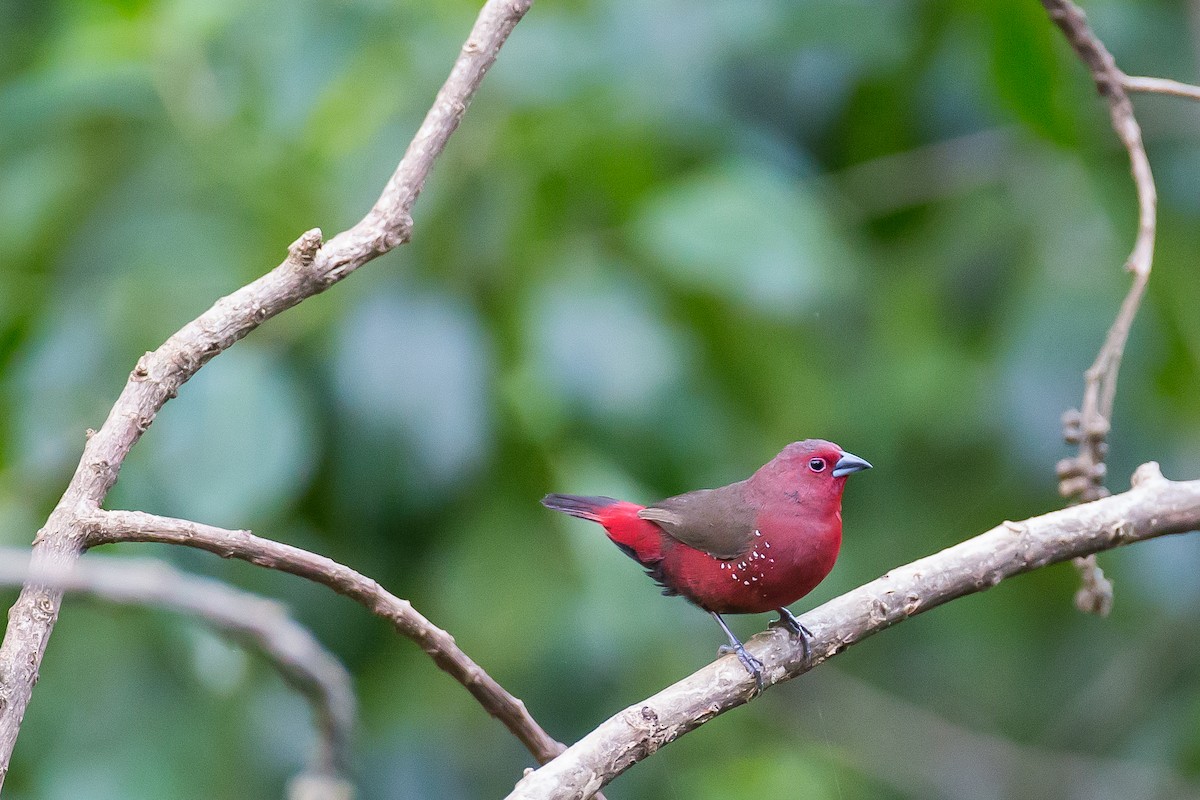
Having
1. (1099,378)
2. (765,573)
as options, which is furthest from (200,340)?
(1099,378)

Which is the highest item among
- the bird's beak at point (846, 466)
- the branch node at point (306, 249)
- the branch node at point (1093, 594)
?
the branch node at point (306, 249)

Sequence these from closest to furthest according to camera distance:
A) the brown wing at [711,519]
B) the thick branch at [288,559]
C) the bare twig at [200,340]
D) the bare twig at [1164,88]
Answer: the bare twig at [200,340] < the thick branch at [288,559] < the bare twig at [1164,88] < the brown wing at [711,519]

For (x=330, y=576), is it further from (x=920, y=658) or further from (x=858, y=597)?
(x=920, y=658)

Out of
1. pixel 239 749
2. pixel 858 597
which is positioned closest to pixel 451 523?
pixel 239 749

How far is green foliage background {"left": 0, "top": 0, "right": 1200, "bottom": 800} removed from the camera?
342 centimetres

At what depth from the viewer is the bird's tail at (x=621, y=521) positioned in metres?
3.24

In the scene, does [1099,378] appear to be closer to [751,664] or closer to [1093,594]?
[1093,594]

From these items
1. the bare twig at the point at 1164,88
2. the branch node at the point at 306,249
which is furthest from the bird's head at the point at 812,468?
the branch node at the point at 306,249

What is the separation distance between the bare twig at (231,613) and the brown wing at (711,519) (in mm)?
1760

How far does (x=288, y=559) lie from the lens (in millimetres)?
1784

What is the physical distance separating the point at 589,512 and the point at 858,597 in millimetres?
1049

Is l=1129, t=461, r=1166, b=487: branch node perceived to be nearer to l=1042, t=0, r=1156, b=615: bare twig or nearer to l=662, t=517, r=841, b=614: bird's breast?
l=1042, t=0, r=1156, b=615: bare twig

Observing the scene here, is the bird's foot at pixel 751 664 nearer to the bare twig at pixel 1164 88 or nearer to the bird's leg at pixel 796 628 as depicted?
the bird's leg at pixel 796 628

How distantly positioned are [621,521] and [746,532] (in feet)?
1.30
